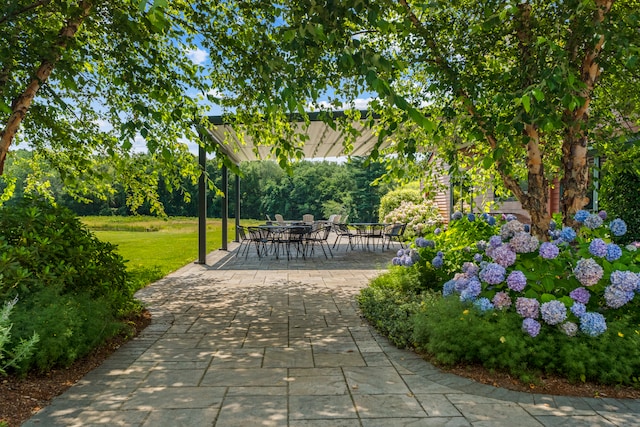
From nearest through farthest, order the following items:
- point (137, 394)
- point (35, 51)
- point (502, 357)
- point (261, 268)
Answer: point (137, 394), point (502, 357), point (35, 51), point (261, 268)

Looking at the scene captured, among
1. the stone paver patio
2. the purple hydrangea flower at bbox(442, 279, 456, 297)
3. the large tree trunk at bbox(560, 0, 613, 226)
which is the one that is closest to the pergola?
the stone paver patio

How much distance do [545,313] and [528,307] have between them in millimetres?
101

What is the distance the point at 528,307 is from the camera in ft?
9.27

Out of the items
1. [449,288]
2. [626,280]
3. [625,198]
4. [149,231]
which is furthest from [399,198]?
[149,231]

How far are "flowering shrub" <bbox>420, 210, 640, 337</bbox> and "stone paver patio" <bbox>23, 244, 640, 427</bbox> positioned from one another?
0.50m

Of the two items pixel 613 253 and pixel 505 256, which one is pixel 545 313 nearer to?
pixel 505 256

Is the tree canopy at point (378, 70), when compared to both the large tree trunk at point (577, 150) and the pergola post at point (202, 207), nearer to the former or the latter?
the large tree trunk at point (577, 150)

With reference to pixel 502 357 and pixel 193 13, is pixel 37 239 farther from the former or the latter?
pixel 502 357

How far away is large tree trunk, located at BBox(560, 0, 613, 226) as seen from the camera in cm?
368

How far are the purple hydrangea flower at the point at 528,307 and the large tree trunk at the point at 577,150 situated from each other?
55.8 inches

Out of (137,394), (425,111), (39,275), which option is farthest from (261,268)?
(137,394)

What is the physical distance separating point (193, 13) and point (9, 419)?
12.2ft

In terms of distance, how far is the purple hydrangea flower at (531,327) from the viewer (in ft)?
9.05

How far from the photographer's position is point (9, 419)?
2250 mm
